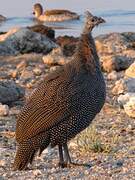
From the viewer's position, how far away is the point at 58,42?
61.4 feet

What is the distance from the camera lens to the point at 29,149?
22.2 ft

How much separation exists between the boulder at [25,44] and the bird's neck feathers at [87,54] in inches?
387

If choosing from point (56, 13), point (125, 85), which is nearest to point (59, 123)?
point (125, 85)

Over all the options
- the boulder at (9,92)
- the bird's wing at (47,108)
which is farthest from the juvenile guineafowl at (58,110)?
the boulder at (9,92)

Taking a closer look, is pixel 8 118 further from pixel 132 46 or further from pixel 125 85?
pixel 132 46

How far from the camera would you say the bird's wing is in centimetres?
673

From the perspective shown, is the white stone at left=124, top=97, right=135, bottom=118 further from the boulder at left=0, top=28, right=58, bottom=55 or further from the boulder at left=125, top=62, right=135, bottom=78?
the boulder at left=0, top=28, right=58, bottom=55

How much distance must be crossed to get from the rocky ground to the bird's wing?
43cm

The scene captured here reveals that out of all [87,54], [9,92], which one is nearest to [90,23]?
[87,54]

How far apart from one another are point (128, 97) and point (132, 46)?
724 centimetres

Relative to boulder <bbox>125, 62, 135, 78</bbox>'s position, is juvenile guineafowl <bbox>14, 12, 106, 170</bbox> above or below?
above

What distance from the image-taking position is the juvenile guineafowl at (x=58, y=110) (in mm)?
6742

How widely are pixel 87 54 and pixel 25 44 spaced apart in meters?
9.97

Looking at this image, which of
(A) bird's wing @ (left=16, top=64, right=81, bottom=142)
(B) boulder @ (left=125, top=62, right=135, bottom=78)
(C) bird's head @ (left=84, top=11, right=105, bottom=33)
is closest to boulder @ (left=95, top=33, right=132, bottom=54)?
(B) boulder @ (left=125, top=62, right=135, bottom=78)
